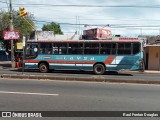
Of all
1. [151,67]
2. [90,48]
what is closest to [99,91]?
[90,48]

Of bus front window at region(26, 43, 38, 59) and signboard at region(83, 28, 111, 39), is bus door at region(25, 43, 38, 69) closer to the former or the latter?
bus front window at region(26, 43, 38, 59)

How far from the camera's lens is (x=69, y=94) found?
1092cm

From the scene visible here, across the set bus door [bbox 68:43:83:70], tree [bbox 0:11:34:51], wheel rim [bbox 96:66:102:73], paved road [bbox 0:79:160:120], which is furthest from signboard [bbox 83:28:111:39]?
paved road [bbox 0:79:160:120]

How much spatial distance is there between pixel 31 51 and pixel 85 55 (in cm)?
445

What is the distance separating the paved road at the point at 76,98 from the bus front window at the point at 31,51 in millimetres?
12035

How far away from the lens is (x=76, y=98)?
33.2 feet

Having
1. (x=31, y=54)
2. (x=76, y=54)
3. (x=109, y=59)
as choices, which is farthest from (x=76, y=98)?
(x=31, y=54)

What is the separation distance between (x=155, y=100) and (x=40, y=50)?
630 inches

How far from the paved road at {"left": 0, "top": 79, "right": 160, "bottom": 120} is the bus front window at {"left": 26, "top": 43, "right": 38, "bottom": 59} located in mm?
12035

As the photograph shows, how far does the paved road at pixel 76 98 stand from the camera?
8.59 metres

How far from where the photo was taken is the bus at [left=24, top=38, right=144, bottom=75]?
23.5 metres

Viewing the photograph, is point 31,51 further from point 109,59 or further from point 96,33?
point 96,33

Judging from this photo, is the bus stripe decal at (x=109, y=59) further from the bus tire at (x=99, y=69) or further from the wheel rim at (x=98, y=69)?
the wheel rim at (x=98, y=69)

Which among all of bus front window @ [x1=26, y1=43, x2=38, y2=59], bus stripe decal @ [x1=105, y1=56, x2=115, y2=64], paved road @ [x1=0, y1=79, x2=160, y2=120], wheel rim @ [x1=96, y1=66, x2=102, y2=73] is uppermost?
bus front window @ [x1=26, y1=43, x2=38, y2=59]
